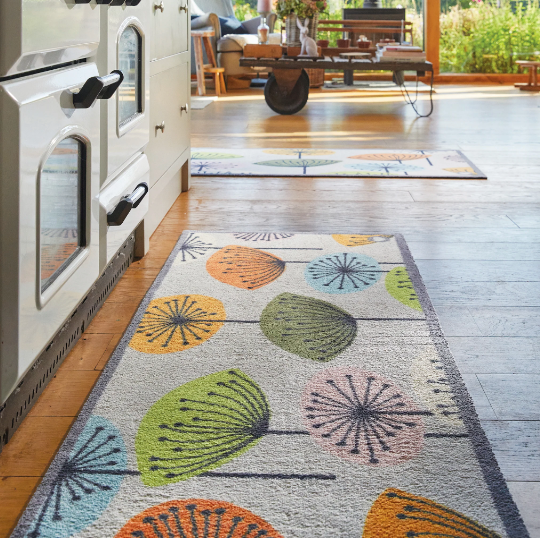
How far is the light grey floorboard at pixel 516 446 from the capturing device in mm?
972

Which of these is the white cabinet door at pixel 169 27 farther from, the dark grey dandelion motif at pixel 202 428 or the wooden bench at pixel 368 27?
the wooden bench at pixel 368 27

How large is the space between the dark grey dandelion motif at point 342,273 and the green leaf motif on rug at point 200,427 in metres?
0.51

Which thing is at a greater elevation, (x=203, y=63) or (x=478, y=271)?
(x=203, y=63)

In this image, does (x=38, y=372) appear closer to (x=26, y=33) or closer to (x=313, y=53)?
(x=26, y=33)

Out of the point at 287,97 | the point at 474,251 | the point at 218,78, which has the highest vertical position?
the point at 218,78

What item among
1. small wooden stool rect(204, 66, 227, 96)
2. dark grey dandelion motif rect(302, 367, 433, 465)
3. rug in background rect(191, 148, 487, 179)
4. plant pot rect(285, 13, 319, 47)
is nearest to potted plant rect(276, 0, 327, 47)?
plant pot rect(285, 13, 319, 47)

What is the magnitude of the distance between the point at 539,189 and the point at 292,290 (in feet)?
4.85

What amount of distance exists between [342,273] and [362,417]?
694mm

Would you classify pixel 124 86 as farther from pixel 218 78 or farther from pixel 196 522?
pixel 218 78

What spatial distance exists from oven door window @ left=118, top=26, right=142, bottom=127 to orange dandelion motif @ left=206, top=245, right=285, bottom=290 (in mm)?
430

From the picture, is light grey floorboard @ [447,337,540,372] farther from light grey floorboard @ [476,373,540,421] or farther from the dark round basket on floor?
the dark round basket on floor

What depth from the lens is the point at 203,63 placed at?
6.45 metres

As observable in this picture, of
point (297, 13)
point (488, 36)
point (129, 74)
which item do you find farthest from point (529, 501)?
point (488, 36)

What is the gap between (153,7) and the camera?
6.35 ft
